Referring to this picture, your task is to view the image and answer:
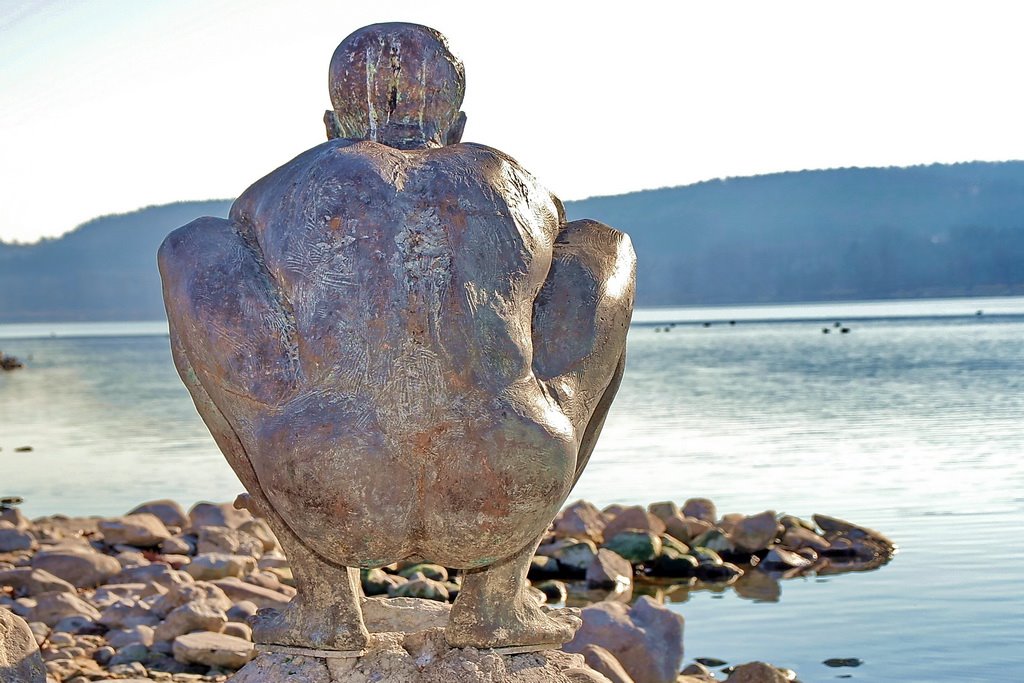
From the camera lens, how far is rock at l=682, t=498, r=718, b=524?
13125 mm

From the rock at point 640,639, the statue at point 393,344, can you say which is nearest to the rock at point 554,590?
the rock at point 640,639

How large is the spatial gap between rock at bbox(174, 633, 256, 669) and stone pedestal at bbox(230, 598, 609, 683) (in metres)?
3.15

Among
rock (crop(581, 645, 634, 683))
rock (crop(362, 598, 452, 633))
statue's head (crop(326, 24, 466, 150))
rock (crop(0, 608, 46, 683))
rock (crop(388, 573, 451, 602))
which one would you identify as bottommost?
rock (crop(388, 573, 451, 602))

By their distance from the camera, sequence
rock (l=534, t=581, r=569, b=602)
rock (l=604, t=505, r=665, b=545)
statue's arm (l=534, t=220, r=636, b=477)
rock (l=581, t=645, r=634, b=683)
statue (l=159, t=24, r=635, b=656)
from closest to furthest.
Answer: statue (l=159, t=24, r=635, b=656) → statue's arm (l=534, t=220, r=636, b=477) → rock (l=581, t=645, r=634, b=683) → rock (l=534, t=581, r=569, b=602) → rock (l=604, t=505, r=665, b=545)

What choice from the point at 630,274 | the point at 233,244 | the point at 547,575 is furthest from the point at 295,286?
the point at 547,575

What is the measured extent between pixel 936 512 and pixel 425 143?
9920 mm

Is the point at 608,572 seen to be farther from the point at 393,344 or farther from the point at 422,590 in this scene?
the point at 393,344

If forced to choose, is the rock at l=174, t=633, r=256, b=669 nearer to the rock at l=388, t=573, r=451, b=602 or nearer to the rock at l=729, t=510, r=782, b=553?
the rock at l=388, t=573, r=451, b=602

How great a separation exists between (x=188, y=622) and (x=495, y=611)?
4.10 meters

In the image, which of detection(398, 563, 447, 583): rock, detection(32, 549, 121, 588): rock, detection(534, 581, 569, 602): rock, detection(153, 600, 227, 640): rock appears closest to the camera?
detection(153, 600, 227, 640): rock

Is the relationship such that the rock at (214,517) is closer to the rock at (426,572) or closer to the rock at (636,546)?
the rock at (426,572)

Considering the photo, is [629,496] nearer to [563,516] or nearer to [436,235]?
[563,516]

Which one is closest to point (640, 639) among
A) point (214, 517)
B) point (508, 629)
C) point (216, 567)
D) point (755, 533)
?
point (508, 629)

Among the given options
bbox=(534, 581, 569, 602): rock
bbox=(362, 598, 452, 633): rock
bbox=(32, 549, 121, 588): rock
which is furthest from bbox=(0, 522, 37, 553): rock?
bbox=(362, 598, 452, 633): rock
